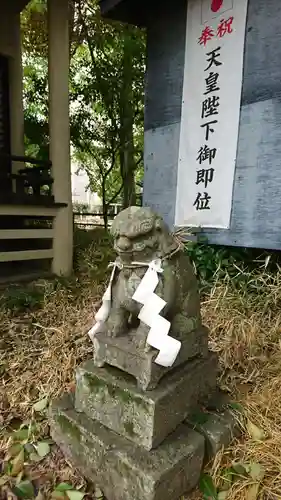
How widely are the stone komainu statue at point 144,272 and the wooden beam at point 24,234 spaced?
2.49 metres

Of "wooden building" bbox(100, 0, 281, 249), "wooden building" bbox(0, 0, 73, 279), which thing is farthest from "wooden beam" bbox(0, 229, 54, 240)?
"wooden building" bbox(100, 0, 281, 249)

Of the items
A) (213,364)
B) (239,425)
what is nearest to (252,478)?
(239,425)

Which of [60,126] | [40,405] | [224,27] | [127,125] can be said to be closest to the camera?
[40,405]

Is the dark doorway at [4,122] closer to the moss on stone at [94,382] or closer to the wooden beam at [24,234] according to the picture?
the wooden beam at [24,234]

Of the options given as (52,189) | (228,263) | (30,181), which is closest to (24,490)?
(228,263)

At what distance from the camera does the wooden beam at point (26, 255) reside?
366cm

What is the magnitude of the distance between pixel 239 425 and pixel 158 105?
2.91 metres

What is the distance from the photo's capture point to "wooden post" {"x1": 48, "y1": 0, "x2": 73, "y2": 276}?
3.80 metres

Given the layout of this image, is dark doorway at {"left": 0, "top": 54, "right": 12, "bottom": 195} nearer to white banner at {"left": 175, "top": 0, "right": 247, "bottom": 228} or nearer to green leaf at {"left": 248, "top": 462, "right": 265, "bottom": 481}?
white banner at {"left": 175, "top": 0, "right": 247, "bottom": 228}

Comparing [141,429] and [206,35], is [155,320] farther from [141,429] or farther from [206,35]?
[206,35]

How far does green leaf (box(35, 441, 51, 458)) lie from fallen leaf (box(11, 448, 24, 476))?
3.0 inches

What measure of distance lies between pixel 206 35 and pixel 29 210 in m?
2.41

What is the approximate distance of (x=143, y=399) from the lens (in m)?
1.33

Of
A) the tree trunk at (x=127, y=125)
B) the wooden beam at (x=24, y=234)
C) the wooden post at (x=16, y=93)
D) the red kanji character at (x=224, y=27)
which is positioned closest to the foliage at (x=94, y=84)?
the tree trunk at (x=127, y=125)
